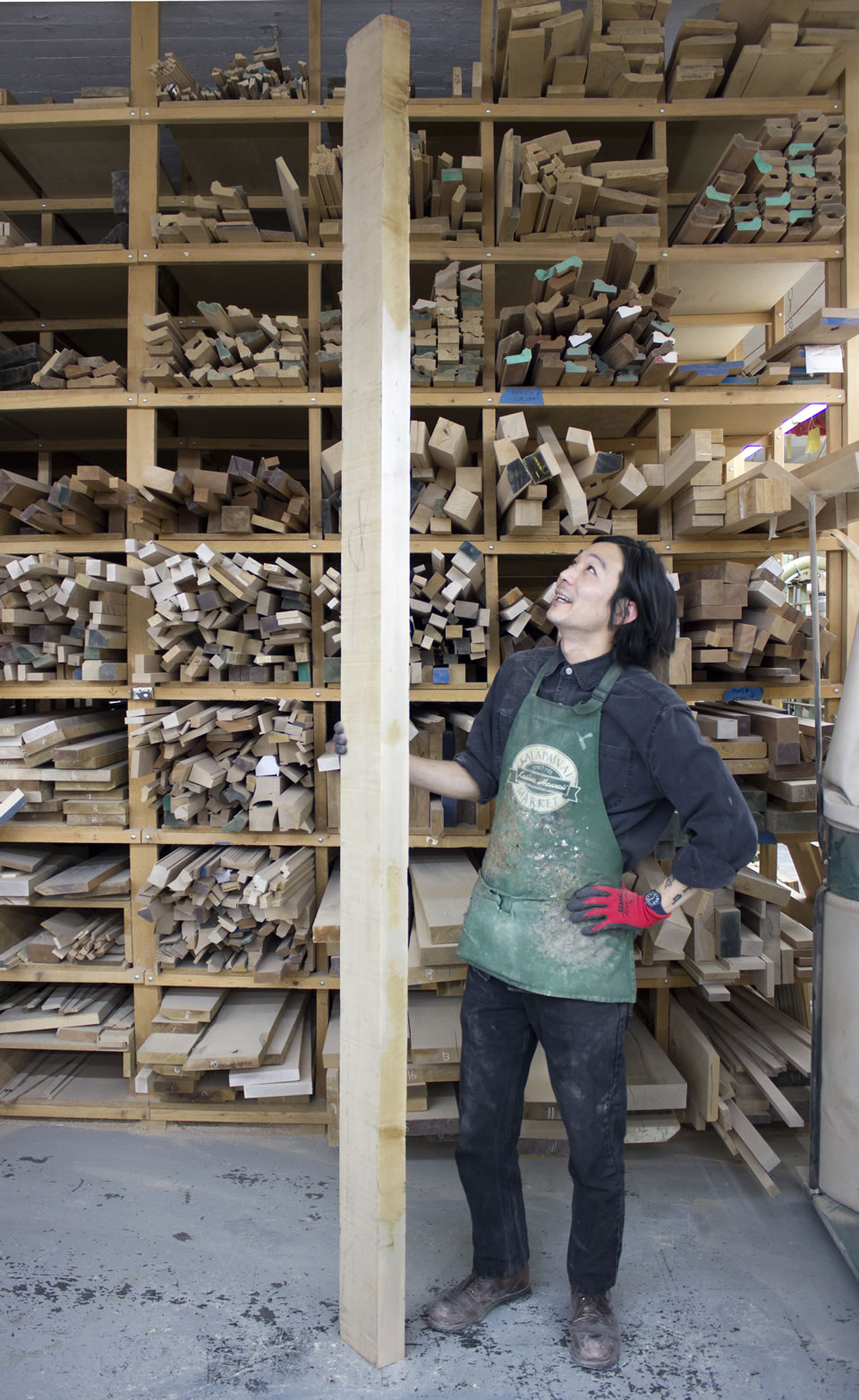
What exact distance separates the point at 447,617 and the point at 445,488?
0.51 meters

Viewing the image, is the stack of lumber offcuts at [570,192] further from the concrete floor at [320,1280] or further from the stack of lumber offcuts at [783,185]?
the concrete floor at [320,1280]

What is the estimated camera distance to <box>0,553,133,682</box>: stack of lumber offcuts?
2941 millimetres

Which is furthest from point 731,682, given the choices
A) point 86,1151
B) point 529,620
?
point 86,1151

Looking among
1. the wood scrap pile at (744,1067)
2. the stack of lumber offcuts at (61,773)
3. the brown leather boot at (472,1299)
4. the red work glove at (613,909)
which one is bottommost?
the brown leather boot at (472,1299)

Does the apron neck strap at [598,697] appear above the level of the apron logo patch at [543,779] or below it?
above

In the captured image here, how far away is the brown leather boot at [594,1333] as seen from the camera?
2.00 m

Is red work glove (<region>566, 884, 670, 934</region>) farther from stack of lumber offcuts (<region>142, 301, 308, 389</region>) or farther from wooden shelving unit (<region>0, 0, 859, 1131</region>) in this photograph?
stack of lumber offcuts (<region>142, 301, 308, 389</region>)

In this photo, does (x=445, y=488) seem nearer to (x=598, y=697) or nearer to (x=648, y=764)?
(x=598, y=697)

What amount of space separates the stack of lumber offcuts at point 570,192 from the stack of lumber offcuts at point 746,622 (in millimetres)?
1425

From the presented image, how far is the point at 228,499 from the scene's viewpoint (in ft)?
10.4

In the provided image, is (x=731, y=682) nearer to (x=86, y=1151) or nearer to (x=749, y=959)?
(x=749, y=959)

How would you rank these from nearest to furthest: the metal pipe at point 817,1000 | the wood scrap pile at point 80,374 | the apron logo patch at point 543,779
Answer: the apron logo patch at point 543,779, the metal pipe at point 817,1000, the wood scrap pile at point 80,374

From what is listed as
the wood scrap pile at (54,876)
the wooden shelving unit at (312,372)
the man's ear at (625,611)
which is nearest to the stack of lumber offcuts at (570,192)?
the wooden shelving unit at (312,372)

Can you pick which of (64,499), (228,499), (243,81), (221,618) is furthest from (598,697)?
(243,81)
